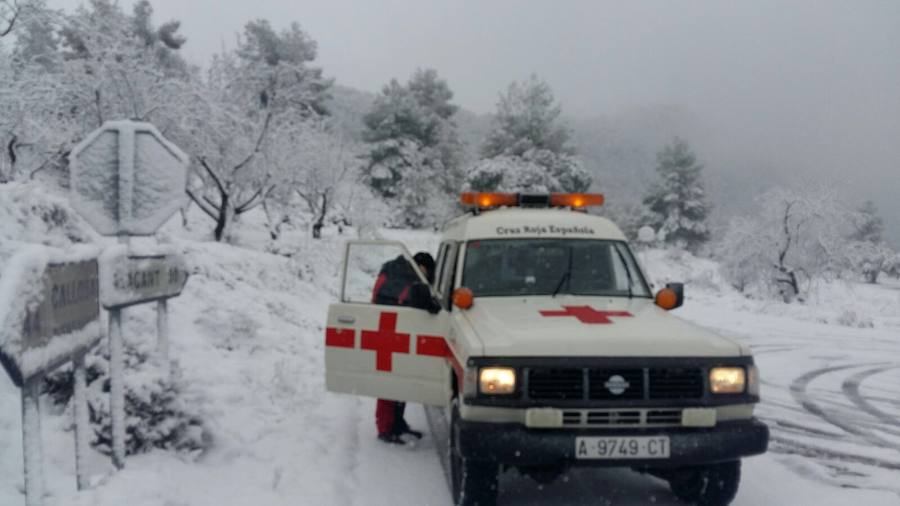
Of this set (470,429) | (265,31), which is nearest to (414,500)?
(470,429)

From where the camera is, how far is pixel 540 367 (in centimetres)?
466

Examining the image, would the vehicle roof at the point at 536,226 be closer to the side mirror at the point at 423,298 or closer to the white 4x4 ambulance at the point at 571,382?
the white 4x4 ambulance at the point at 571,382

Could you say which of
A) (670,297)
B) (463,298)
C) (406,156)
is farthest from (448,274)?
(406,156)

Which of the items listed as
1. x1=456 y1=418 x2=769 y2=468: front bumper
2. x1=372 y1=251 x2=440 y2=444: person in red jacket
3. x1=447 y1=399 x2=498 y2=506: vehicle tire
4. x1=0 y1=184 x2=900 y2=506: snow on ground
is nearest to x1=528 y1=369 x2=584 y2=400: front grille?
x1=456 y1=418 x2=769 y2=468: front bumper

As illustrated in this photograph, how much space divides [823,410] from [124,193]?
808 cm

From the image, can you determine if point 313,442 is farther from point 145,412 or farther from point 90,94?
point 90,94

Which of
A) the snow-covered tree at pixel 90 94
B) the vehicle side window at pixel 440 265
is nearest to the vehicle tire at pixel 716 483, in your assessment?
the vehicle side window at pixel 440 265

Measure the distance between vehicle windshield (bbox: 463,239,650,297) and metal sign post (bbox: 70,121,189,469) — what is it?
246 cm

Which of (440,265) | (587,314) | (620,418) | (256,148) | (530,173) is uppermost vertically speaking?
(530,173)

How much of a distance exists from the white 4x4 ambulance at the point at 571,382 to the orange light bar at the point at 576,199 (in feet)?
4.67

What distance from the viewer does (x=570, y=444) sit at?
15.1 ft

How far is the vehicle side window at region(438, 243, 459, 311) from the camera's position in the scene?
6319 millimetres

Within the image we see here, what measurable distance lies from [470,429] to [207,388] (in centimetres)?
396

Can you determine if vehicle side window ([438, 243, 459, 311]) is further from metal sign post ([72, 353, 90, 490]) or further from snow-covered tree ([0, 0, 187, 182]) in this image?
snow-covered tree ([0, 0, 187, 182])
